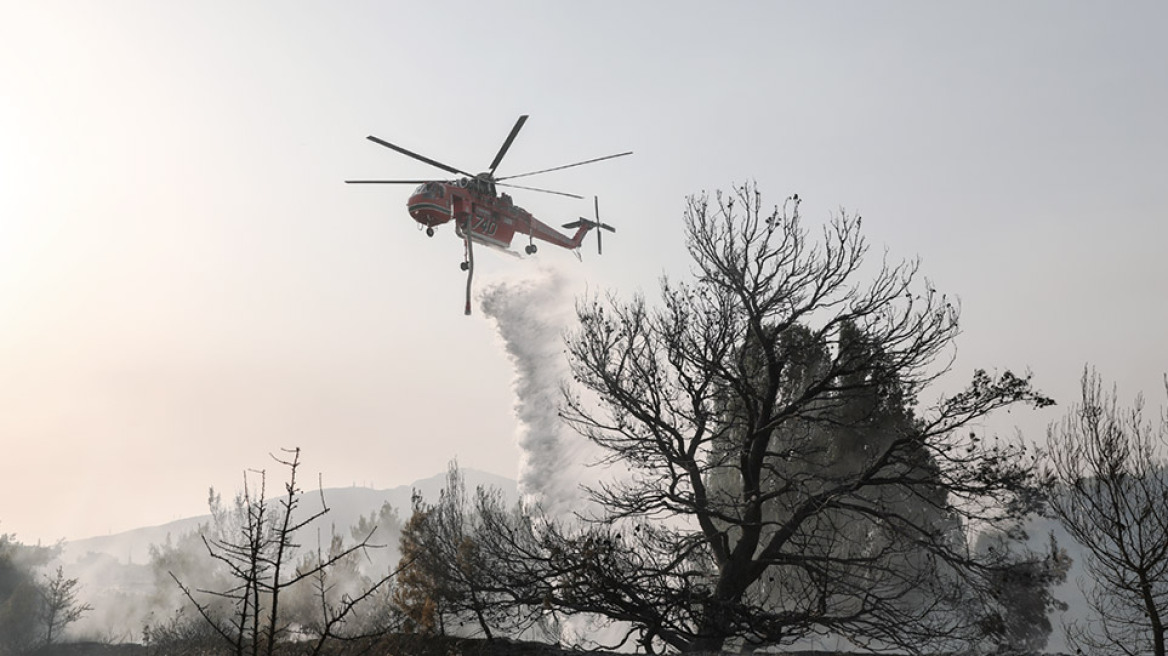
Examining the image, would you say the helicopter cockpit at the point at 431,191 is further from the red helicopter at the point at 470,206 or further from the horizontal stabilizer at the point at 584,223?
the horizontal stabilizer at the point at 584,223

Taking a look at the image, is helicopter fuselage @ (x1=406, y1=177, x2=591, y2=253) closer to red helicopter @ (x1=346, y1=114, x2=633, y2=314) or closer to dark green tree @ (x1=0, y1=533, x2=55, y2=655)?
red helicopter @ (x1=346, y1=114, x2=633, y2=314)

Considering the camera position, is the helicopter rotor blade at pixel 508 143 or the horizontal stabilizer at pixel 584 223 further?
the horizontal stabilizer at pixel 584 223

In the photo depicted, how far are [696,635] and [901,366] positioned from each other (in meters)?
5.97

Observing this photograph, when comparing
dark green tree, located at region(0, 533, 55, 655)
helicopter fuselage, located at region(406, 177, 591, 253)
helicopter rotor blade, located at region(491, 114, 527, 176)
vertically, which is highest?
helicopter rotor blade, located at region(491, 114, 527, 176)

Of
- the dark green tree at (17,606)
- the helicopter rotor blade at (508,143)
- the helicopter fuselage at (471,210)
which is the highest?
the helicopter rotor blade at (508,143)

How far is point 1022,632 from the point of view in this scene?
2950cm

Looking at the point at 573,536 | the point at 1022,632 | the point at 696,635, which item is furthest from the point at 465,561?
the point at 1022,632

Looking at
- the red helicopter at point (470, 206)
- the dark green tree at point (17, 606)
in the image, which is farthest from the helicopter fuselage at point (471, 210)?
the dark green tree at point (17, 606)

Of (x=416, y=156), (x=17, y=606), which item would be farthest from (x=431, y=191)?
(x=17, y=606)

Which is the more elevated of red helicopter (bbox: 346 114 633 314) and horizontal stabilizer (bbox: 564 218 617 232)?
horizontal stabilizer (bbox: 564 218 617 232)

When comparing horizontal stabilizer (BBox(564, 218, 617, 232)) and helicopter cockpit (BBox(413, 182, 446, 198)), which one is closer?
helicopter cockpit (BBox(413, 182, 446, 198))

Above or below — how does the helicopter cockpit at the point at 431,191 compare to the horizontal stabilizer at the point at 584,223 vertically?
below

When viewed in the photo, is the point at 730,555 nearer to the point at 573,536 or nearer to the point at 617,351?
the point at 573,536

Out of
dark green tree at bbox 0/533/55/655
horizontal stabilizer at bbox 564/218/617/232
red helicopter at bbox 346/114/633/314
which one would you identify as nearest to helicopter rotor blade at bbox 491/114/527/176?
red helicopter at bbox 346/114/633/314
